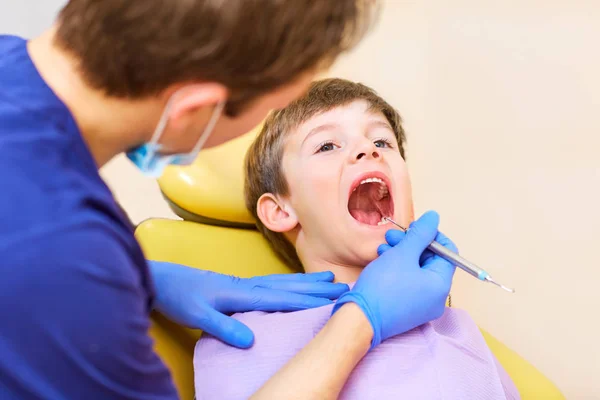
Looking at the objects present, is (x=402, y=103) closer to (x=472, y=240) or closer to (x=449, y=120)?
(x=449, y=120)

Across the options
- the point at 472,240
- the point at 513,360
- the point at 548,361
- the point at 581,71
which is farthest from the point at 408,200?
the point at 581,71

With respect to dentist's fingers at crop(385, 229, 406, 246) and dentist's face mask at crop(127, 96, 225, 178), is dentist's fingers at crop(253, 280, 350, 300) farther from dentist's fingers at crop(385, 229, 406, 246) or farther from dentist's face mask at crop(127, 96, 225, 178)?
dentist's face mask at crop(127, 96, 225, 178)

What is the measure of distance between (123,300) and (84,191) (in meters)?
0.12

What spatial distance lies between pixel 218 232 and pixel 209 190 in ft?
0.35

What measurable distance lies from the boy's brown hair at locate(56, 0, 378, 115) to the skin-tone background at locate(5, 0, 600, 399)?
1350 mm

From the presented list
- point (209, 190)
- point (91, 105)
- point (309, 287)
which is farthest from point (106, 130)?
point (209, 190)

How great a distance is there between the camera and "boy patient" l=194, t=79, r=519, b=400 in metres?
1.09

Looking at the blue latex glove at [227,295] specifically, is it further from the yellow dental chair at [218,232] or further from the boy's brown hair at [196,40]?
the boy's brown hair at [196,40]

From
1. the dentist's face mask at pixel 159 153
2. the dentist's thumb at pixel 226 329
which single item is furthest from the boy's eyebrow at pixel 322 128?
the dentist's face mask at pixel 159 153

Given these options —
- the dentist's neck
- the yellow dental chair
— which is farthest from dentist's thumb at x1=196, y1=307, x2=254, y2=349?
the dentist's neck

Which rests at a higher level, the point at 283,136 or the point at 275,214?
the point at 283,136

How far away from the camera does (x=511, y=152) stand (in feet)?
6.61

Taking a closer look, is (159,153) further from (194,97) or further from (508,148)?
(508,148)

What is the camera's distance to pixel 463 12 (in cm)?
225
